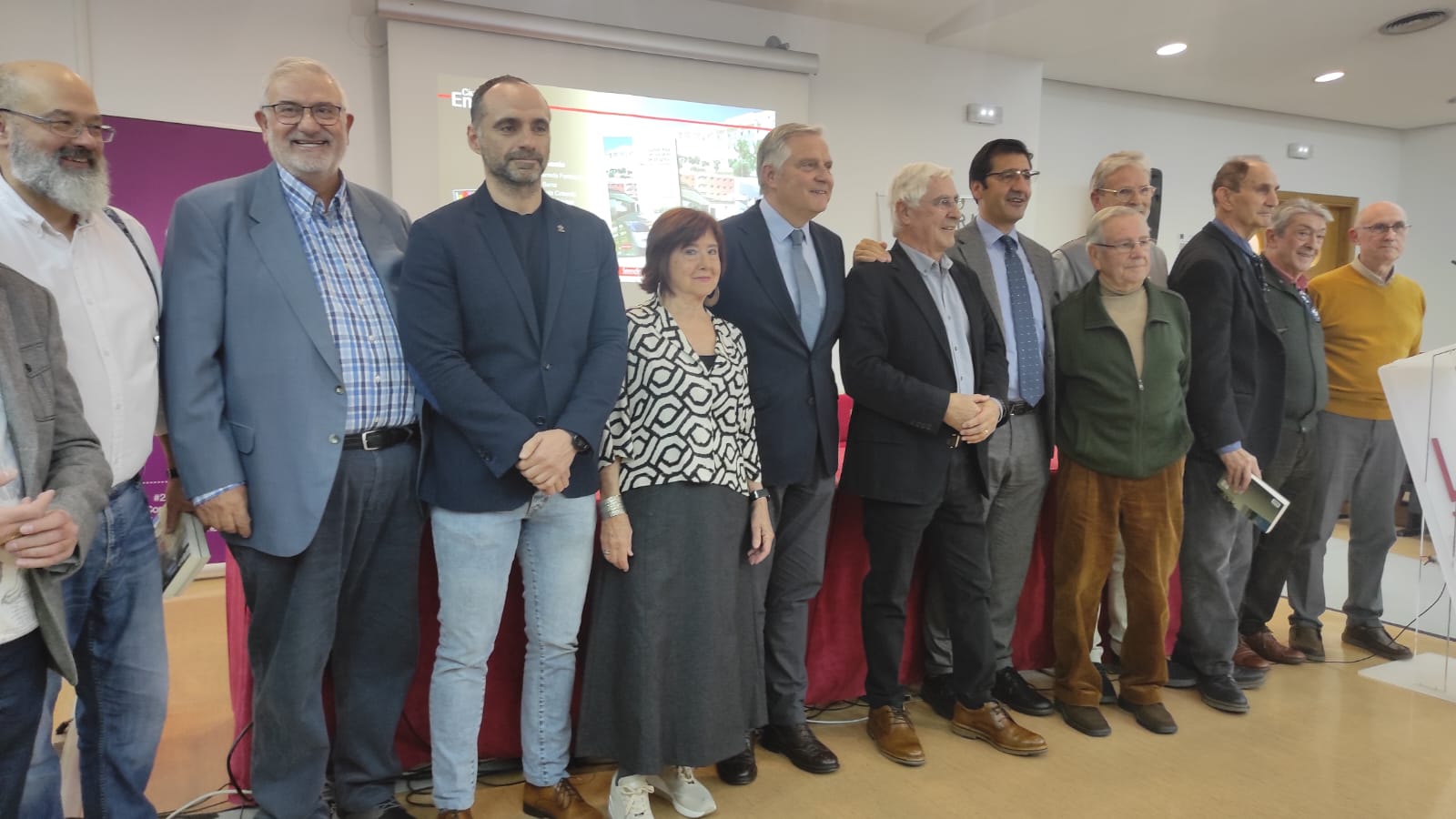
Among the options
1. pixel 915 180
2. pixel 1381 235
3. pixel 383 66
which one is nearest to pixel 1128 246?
pixel 915 180

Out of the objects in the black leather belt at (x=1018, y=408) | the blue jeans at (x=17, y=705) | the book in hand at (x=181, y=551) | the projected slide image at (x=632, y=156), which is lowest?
the blue jeans at (x=17, y=705)

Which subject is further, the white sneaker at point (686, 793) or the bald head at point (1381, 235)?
the bald head at point (1381, 235)

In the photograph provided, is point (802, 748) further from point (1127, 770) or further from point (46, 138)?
point (46, 138)

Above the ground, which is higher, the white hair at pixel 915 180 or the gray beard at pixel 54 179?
the white hair at pixel 915 180

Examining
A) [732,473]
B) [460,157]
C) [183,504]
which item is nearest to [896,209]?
[732,473]

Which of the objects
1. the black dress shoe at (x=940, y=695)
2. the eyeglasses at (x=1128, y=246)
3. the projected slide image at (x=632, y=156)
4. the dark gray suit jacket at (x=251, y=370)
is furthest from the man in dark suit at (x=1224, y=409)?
the projected slide image at (x=632, y=156)

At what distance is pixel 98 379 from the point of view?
1.69 metres

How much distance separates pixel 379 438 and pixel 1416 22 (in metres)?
6.86

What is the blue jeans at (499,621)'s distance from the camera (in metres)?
1.97

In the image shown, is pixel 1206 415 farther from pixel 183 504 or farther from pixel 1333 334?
pixel 183 504

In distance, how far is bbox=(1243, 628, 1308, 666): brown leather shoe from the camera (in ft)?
11.3

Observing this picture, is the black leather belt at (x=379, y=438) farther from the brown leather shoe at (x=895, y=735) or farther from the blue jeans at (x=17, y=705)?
the brown leather shoe at (x=895, y=735)

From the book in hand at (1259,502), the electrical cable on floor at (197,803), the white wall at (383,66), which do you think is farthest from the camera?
the white wall at (383,66)

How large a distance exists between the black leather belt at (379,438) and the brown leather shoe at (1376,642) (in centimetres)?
380
